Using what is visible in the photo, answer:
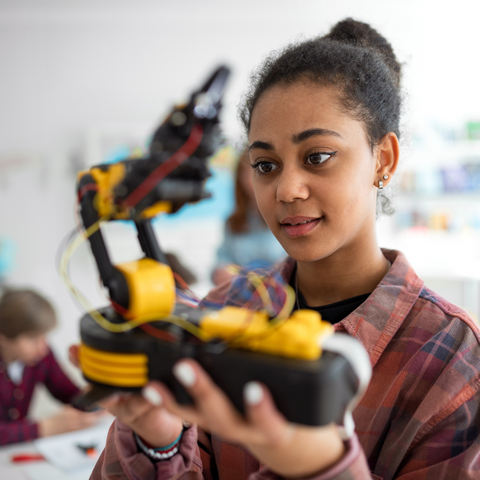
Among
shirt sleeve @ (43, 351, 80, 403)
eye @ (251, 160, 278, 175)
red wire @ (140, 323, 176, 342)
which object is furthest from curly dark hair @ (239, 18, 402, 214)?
shirt sleeve @ (43, 351, 80, 403)

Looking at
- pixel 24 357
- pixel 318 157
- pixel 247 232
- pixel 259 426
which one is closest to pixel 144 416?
pixel 259 426

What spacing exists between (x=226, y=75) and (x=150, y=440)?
0.46 m

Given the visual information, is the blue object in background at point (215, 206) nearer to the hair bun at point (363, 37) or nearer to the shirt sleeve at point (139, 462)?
the hair bun at point (363, 37)

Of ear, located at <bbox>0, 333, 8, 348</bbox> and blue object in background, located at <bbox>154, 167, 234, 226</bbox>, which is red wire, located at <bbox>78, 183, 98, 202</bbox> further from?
blue object in background, located at <bbox>154, 167, 234, 226</bbox>

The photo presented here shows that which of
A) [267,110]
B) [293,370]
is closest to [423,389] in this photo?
[293,370]

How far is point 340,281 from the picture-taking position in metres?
0.79

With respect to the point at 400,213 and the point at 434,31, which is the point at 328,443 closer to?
the point at 400,213

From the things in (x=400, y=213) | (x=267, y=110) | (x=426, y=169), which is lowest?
(x=400, y=213)

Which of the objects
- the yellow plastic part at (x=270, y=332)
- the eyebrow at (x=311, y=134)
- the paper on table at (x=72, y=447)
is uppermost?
the eyebrow at (x=311, y=134)

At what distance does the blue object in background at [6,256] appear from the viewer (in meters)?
2.93

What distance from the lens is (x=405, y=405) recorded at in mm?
640

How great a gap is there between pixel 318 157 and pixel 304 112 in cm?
7

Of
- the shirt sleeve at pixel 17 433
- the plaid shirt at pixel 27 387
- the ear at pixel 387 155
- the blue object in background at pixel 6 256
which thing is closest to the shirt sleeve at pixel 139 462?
the ear at pixel 387 155

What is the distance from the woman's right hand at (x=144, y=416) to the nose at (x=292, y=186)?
0.34 m
